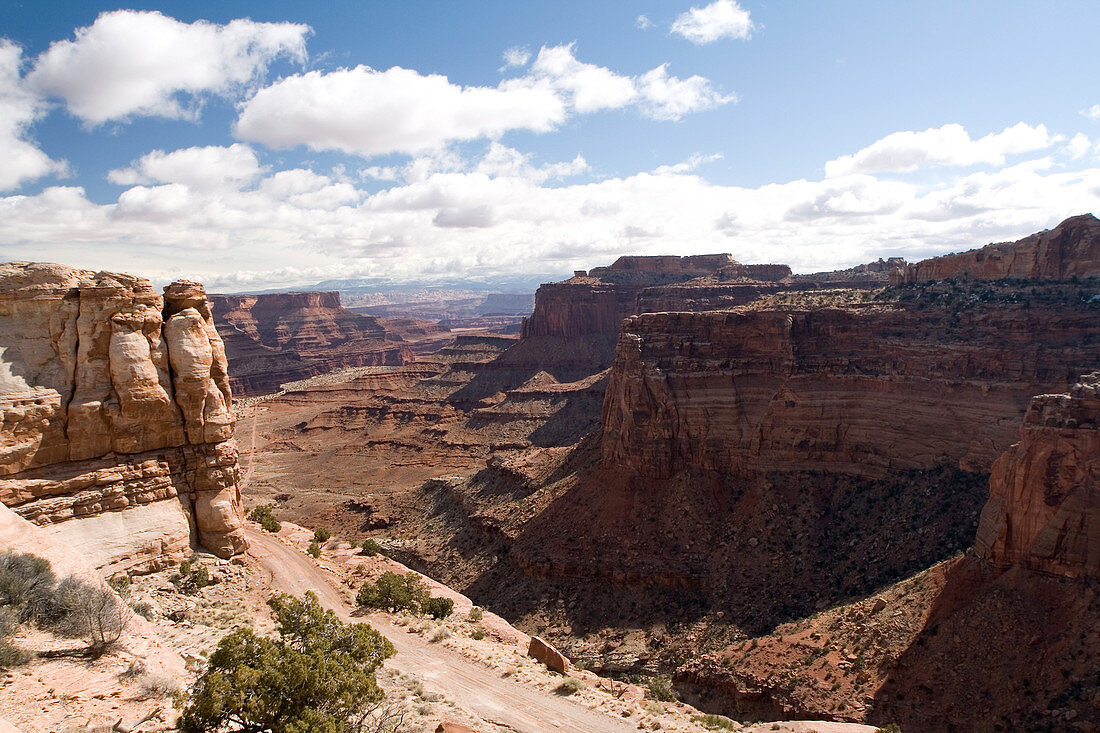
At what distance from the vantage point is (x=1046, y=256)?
182 feet

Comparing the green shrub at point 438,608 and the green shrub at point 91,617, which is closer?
the green shrub at point 91,617

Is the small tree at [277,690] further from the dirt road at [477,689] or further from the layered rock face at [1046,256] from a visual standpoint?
the layered rock face at [1046,256]

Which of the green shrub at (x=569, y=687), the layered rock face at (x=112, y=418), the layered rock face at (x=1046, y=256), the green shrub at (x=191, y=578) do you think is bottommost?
the green shrub at (x=569, y=687)

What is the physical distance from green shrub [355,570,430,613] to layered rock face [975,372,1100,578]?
2726 centimetres

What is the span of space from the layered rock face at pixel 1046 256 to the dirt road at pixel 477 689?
2088 inches

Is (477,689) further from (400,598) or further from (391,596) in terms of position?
(391,596)

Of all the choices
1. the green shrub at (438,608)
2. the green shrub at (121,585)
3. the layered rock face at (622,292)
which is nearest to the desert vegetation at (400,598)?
the green shrub at (438,608)

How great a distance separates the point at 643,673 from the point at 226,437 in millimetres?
26968

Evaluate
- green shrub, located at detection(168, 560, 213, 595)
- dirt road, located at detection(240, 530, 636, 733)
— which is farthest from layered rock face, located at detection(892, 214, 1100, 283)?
green shrub, located at detection(168, 560, 213, 595)

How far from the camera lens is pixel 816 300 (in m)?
63.6

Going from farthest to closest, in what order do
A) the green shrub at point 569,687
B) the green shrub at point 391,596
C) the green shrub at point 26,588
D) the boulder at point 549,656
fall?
the green shrub at point 391,596 → the boulder at point 549,656 → the green shrub at point 569,687 → the green shrub at point 26,588

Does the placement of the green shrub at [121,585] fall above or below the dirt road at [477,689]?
above

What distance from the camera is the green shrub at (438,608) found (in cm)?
3353

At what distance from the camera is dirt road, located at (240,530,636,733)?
22750mm
